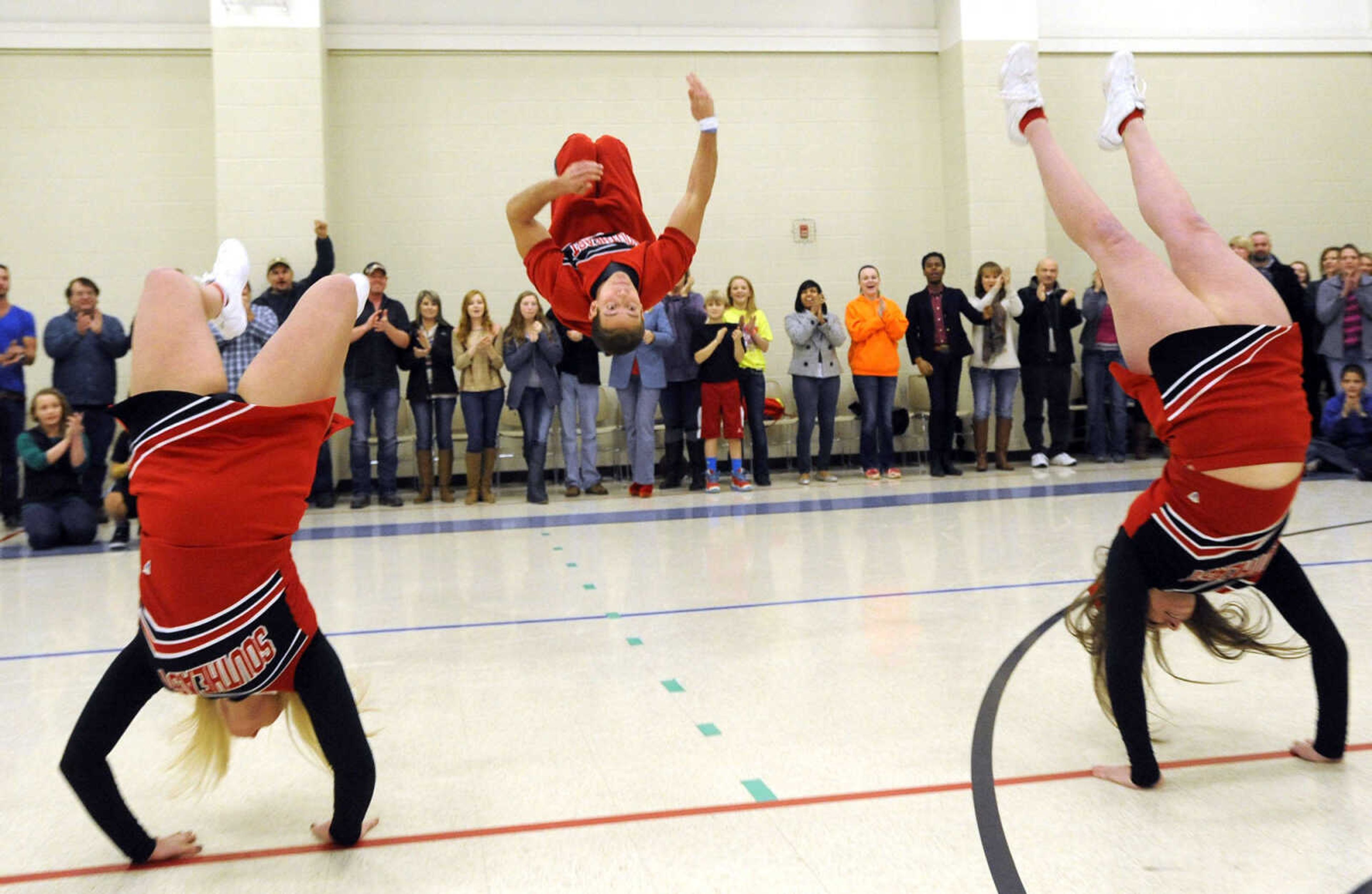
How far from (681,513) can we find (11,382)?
4789 millimetres

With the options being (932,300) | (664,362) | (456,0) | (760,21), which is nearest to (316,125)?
(456,0)

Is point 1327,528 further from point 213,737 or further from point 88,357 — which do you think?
point 88,357

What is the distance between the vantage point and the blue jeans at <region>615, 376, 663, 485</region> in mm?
8953

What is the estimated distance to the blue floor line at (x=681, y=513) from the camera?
726 cm

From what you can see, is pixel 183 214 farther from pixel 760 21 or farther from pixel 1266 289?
pixel 1266 289

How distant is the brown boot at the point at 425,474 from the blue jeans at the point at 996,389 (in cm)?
465

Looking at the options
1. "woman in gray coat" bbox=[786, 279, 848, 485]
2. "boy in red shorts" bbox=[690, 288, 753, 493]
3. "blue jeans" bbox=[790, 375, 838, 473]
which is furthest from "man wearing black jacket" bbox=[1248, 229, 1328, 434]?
"boy in red shorts" bbox=[690, 288, 753, 493]

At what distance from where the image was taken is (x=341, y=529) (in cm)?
758

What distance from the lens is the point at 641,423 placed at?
899 centimetres

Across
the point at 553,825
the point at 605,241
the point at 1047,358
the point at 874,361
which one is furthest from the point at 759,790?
the point at 1047,358

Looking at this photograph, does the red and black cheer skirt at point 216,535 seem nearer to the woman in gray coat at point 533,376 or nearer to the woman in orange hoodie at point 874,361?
the woman in gray coat at point 533,376

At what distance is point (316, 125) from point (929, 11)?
19.1 ft

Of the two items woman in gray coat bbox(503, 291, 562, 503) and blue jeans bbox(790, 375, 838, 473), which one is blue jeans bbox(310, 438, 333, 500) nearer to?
woman in gray coat bbox(503, 291, 562, 503)

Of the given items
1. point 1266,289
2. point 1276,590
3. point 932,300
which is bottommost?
point 1276,590
